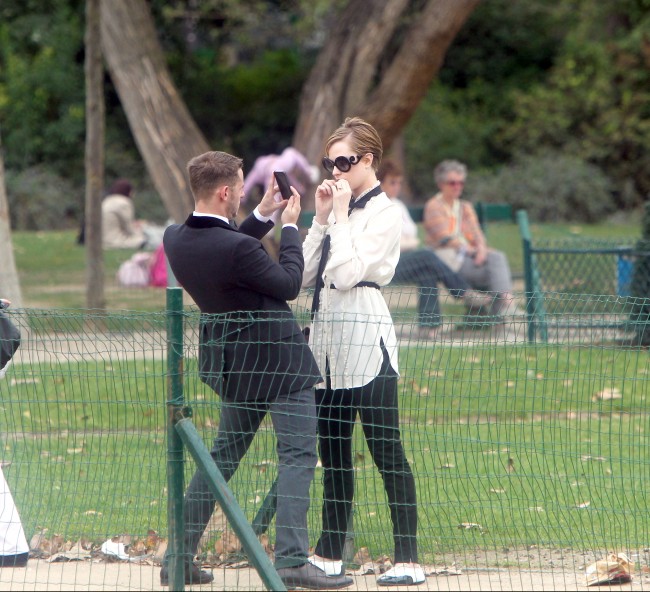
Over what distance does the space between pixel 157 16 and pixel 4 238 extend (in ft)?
54.3

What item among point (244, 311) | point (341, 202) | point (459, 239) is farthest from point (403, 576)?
point (459, 239)

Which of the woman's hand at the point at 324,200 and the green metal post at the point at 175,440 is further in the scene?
the woman's hand at the point at 324,200

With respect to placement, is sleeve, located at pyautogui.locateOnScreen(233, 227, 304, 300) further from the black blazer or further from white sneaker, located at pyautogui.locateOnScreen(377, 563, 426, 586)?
white sneaker, located at pyautogui.locateOnScreen(377, 563, 426, 586)

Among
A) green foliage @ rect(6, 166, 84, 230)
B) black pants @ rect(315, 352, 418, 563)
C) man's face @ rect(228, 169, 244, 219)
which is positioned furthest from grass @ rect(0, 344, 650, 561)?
green foliage @ rect(6, 166, 84, 230)

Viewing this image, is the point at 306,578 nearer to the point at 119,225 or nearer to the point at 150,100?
the point at 150,100

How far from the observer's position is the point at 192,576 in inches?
180

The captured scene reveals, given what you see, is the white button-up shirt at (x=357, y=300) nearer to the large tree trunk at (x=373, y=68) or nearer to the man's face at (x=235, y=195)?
the man's face at (x=235, y=195)

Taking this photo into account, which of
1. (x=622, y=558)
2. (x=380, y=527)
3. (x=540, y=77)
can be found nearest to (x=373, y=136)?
(x=380, y=527)

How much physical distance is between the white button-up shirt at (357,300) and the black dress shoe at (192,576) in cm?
89

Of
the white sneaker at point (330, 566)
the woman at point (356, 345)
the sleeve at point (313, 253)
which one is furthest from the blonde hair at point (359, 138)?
the white sneaker at point (330, 566)

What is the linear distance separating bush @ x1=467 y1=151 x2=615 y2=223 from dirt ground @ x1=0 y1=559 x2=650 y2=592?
18939mm

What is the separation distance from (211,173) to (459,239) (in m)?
6.57

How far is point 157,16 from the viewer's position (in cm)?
2534

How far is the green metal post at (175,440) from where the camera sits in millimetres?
4297
